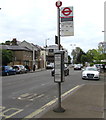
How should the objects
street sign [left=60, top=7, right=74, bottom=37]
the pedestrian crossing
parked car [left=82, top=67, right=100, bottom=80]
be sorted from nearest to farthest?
the pedestrian crossing, street sign [left=60, top=7, right=74, bottom=37], parked car [left=82, top=67, right=100, bottom=80]

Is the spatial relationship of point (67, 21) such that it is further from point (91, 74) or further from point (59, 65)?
point (91, 74)

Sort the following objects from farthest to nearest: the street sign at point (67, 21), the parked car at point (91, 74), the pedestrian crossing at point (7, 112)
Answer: the parked car at point (91, 74) < the street sign at point (67, 21) < the pedestrian crossing at point (7, 112)

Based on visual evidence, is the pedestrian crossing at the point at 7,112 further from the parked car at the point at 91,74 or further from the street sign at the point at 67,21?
the parked car at the point at 91,74

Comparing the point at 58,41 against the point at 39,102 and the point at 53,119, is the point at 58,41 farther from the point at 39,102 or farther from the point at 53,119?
the point at 39,102

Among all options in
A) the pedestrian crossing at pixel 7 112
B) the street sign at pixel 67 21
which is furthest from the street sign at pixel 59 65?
the pedestrian crossing at pixel 7 112

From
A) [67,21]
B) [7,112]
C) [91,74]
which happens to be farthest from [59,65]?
[91,74]

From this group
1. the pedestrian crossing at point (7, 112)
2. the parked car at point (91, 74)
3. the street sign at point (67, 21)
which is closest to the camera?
the pedestrian crossing at point (7, 112)

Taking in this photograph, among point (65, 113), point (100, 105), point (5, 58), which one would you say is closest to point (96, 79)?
point (100, 105)

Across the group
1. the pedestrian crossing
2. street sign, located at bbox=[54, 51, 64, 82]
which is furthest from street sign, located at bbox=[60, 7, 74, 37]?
the pedestrian crossing

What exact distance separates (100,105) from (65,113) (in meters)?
1.83

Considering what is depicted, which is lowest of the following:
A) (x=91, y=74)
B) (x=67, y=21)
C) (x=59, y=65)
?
(x=91, y=74)

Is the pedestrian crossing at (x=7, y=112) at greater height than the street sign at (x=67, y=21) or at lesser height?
lesser

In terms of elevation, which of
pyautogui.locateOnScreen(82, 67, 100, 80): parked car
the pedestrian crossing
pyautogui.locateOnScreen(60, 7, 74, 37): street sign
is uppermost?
pyautogui.locateOnScreen(60, 7, 74, 37): street sign

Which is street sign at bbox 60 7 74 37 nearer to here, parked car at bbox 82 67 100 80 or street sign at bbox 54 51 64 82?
street sign at bbox 54 51 64 82
